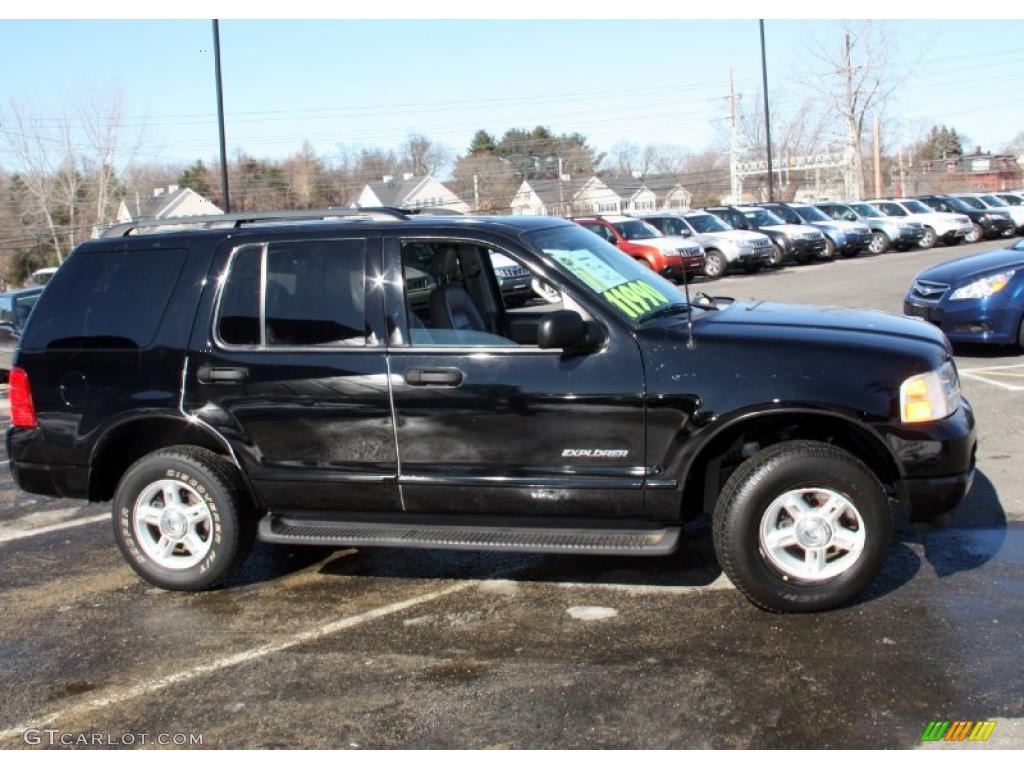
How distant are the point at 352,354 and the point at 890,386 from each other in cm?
247

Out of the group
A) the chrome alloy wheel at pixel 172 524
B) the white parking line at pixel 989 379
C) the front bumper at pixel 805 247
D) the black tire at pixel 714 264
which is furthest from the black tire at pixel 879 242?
the chrome alloy wheel at pixel 172 524

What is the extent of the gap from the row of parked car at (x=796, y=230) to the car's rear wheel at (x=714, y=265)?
0.02m

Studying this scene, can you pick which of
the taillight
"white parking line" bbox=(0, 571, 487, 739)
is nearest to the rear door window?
the taillight

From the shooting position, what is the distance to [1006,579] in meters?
4.97

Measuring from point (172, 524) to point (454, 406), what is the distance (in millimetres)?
1670

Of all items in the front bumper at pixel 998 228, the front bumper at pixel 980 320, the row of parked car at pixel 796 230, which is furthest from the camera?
the front bumper at pixel 998 228

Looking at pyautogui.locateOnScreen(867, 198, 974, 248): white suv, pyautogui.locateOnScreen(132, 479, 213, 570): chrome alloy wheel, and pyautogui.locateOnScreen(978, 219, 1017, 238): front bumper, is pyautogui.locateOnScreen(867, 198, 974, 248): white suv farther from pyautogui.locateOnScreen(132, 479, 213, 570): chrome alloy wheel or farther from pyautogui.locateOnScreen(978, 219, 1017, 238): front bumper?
pyautogui.locateOnScreen(132, 479, 213, 570): chrome alloy wheel

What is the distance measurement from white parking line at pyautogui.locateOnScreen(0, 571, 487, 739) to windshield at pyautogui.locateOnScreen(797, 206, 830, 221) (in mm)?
27004

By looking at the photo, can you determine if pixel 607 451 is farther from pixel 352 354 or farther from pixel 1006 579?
pixel 1006 579

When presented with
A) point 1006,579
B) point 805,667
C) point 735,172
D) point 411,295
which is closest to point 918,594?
point 1006,579

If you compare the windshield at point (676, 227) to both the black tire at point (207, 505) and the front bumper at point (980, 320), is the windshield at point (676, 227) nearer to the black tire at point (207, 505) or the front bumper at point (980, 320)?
the front bumper at point (980, 320)

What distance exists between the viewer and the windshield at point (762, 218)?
2839 centimetres

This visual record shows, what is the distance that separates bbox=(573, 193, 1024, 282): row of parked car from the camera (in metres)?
23.7

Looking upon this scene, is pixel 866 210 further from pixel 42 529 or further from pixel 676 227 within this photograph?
pixel 42 529
